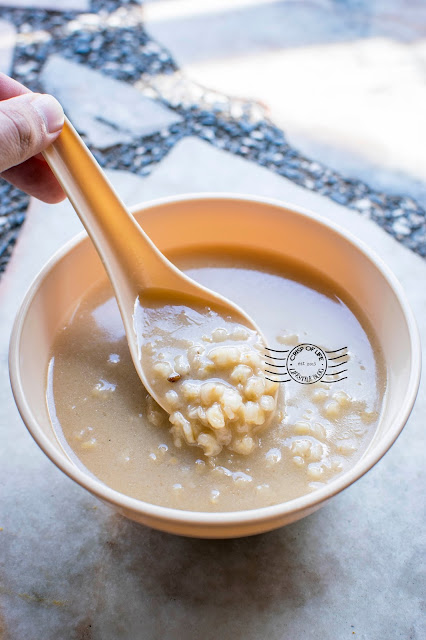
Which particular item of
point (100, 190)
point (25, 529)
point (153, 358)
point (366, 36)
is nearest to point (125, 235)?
point (100, 190)

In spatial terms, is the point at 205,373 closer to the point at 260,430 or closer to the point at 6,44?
the point at 260,430

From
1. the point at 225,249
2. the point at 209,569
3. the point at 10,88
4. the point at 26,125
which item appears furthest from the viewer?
the point at 225,249

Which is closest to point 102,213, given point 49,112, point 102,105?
point 49,112

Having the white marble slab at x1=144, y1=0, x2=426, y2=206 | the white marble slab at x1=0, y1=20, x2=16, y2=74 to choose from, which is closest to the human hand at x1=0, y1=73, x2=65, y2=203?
the white marble slab at x1=144, y1=0, x2=426, y2=206

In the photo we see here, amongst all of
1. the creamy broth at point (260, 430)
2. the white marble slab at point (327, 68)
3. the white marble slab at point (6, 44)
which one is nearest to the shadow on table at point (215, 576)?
the creamy broth at point (260, 430)

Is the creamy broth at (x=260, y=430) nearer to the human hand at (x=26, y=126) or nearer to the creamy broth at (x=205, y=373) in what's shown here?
the creamy broth at (x=205, y=373)

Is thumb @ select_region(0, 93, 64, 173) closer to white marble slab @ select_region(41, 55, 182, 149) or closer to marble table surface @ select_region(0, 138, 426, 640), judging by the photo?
marble table surface @ select_region(0, 138, 426, 640)

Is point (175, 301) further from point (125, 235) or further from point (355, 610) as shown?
point (355, 610)
